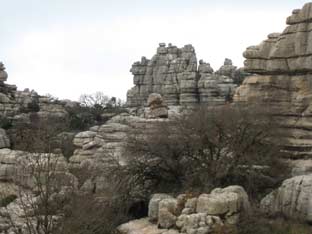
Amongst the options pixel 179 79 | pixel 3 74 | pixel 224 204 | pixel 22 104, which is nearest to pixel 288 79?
pixel 224 204

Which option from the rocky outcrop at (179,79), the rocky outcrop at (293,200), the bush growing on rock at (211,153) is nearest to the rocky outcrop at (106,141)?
the bush growing on rock at (211,153)

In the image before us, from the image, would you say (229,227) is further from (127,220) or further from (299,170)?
(299,170)

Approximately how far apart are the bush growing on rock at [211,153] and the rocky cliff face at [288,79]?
186 centimetres

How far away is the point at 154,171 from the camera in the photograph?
23031 millimetres

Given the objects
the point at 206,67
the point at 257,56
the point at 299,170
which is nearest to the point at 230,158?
the point at 299,170

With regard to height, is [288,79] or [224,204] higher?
[288,79]

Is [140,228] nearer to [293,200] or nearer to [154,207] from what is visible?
[154,207]

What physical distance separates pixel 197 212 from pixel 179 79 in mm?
37705

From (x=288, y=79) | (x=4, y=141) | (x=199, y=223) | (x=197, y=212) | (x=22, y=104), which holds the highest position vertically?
(x=288, y=79)

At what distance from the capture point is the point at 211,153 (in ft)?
73.3

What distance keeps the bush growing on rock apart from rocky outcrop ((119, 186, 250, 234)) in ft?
8.10

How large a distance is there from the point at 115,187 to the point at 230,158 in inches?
164

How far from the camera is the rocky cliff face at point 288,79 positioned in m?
24.6

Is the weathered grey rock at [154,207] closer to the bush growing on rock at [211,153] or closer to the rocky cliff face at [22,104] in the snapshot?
the bush growing on rock at [211,153]
